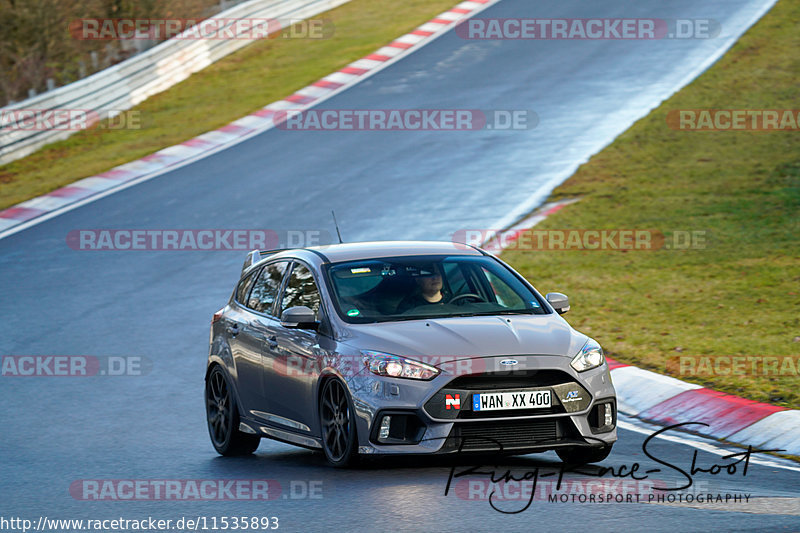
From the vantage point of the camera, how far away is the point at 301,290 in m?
9.61

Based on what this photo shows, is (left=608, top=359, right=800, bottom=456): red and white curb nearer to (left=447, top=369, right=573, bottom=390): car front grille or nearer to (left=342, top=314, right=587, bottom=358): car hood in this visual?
(left=342, top=314, right=587, bottom=358): car hood

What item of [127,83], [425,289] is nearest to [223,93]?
[127,83]

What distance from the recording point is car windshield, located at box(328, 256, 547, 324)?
9016 millimetres

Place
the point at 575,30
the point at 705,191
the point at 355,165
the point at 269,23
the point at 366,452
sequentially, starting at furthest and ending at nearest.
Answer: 1. the point at 269,23
2. the point at 575,30
3. the point at 355,165
4. the point at 705,191
5. the point at 366,452

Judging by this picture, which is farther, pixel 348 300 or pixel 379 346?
pixel 348 300

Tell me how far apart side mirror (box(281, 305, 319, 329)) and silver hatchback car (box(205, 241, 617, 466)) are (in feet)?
0.04

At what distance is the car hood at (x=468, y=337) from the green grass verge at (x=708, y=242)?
309cm

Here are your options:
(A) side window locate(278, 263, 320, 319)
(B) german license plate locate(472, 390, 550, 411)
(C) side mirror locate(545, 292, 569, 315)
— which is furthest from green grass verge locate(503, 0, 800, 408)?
(A) side window locate(278, 263, 320, 319)

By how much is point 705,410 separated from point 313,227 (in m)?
9.91

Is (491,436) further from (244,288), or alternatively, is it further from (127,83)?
(127,83)

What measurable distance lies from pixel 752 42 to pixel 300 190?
43.0ft

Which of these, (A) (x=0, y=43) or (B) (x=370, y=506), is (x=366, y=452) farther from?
(A) (x=0, y=43)

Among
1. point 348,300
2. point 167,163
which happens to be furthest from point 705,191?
point 348,300

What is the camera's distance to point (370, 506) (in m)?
7.29
